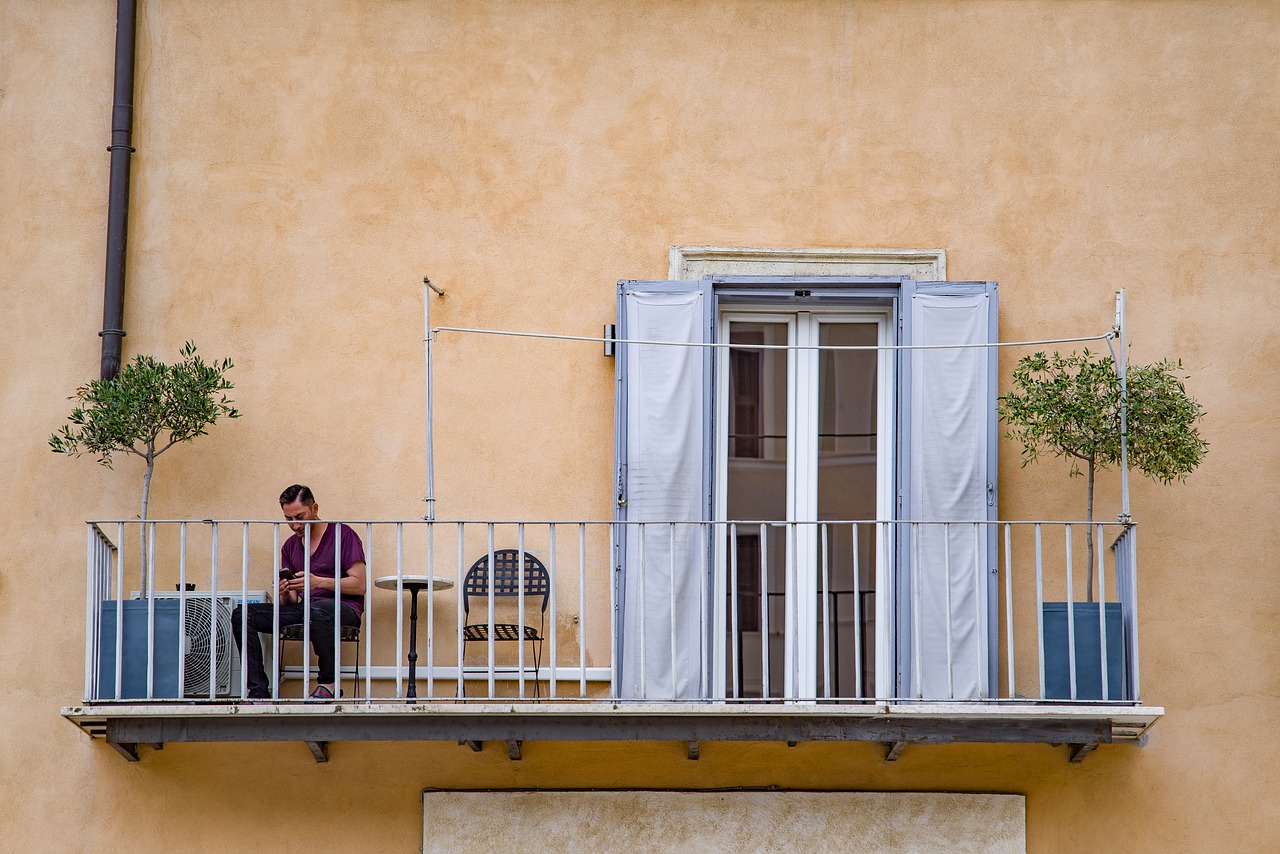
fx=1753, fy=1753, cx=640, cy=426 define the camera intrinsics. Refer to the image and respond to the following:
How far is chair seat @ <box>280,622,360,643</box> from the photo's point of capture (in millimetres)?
8289

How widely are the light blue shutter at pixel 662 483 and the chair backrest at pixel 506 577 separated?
0.39m

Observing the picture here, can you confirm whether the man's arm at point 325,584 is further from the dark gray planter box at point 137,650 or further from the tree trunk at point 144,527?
the tree trunk at point 144,527

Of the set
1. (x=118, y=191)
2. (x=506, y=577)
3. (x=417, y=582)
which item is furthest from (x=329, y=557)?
(x=118, y=191)

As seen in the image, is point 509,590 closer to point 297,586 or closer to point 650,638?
point 650,638

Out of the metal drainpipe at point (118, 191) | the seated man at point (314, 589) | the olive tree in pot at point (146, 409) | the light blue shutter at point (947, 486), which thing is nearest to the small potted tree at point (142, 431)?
the olive tree in pot at point (146, 409)

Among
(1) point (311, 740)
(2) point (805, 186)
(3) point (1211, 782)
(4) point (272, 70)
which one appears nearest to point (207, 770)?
(1) point (311, 740)

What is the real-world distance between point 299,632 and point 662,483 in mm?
1885

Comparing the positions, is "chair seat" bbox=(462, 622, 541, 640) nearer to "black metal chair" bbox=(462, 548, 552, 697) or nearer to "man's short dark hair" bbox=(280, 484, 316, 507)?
"black metal chair" bbox=(462, 548, 552, 697)

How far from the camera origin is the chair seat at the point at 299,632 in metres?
8.29

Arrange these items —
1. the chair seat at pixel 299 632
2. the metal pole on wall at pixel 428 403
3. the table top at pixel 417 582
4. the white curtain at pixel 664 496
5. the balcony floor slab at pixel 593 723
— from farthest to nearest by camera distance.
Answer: the white curtain at pixel 664 496
the chair seat at pixel 299 632
the metal pole on wall at pixel 428 403
the table top at pixel 417 582
the balcony floor slab at pixel 593 723

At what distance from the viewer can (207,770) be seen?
846cm

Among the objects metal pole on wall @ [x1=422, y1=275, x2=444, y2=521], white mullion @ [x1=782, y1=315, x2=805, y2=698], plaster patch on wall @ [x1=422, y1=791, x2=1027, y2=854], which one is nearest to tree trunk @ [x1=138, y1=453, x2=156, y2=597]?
metal pole on wall @ [x1=422, y1=275, x2=444, y2=521]

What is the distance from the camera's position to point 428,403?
323 inches

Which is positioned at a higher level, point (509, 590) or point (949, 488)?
point (949, 488)
